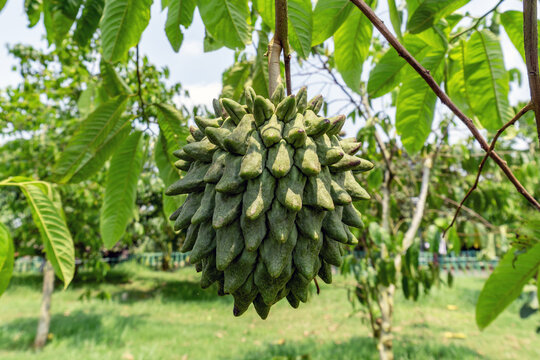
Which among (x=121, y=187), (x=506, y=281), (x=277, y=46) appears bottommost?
(x=506, y=281)

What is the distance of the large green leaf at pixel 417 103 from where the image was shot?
1.14m

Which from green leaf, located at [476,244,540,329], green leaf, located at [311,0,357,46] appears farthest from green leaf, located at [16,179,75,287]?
green leaf, located at [476,244,540,329]

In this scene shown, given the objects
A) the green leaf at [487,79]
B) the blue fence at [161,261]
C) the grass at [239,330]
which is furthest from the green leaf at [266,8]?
the blue fence at [161,261]

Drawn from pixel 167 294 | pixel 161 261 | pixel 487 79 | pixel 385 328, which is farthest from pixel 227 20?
pixel 161 261

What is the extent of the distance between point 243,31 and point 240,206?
54 centimetres

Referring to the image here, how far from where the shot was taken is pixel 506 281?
42.4 inches

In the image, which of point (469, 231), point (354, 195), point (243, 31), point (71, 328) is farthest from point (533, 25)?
point (71, 328)

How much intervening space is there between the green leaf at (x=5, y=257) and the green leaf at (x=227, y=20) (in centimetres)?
71

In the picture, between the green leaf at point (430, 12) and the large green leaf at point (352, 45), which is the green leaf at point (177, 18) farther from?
the green leaf at point (430, 12)

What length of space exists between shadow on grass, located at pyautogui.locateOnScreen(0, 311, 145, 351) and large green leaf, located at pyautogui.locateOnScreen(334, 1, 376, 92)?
4789 mm

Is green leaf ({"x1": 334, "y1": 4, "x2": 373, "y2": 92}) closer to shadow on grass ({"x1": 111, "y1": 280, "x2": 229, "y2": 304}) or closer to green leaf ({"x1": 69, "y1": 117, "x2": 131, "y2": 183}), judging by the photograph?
green leaf ({"x1": 69, "y1": 117, "x2": 131, "y2": 183})

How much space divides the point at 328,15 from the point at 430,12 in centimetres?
25

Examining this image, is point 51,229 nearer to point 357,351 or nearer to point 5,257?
point 5,257

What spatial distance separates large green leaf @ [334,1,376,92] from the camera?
1.07m
